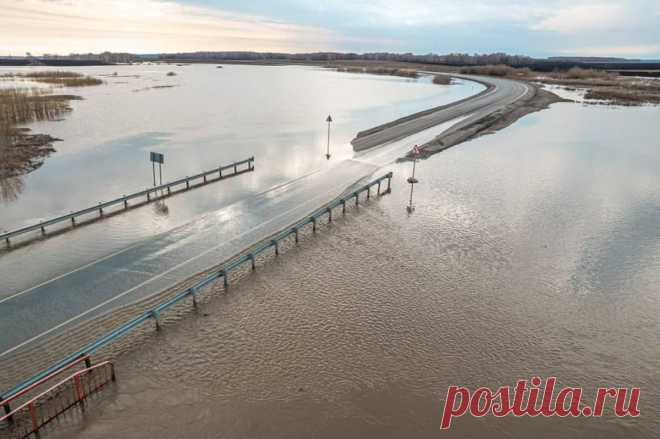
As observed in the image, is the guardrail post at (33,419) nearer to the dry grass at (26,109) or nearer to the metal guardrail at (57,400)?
the metal guardrail at (57,400)

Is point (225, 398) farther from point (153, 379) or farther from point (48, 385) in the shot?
point (48, 385)

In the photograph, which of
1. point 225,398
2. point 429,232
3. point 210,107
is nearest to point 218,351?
point 225,398

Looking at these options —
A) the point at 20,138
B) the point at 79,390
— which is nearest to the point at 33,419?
the point at 79,390

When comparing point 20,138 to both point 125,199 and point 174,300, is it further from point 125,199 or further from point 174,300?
point 174,300

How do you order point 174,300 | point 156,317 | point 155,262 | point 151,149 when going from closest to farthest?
point 156,317
point 174,300
point 155,262
point 151,149

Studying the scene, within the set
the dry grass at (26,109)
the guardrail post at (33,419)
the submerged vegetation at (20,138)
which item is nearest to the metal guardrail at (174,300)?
the guardrail post at (33,419)

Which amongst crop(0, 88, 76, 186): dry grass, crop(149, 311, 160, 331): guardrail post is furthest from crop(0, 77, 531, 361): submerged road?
crop(0, 88, 76, 186): dry grass

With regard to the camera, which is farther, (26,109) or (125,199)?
(26,109)

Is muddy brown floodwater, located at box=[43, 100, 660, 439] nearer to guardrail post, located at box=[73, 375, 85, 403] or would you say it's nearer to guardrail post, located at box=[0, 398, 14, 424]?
guardrail post, located at box=[73, 375, 85, 403]
